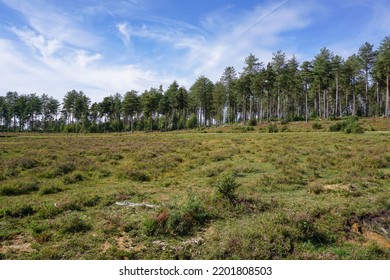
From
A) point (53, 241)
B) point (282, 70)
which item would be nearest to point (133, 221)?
point (53, 241)

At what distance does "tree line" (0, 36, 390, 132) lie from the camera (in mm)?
72562

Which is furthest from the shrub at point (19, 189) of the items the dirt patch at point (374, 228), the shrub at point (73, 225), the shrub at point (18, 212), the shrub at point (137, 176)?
the dirt patch at point (374, 228)

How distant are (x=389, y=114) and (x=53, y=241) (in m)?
74.1

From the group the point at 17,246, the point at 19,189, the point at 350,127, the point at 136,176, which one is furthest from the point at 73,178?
the point at 350,127

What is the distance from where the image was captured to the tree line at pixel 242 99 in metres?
72.6

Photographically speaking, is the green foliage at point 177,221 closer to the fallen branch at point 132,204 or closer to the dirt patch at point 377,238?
the fallen branch at point 132,204

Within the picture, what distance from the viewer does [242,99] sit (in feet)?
289

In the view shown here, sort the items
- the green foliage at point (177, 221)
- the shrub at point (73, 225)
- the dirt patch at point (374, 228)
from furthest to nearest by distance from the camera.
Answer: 1. the shrub at point (73, 225)
2. the green foliage at point (177, 221)
3. the dirt patch at point (374, 228)

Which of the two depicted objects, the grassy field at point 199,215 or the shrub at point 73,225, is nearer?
the grassy field at point 199,215

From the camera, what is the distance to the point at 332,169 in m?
18.3

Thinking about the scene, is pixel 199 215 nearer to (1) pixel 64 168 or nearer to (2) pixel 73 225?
(2) pixel 73 225

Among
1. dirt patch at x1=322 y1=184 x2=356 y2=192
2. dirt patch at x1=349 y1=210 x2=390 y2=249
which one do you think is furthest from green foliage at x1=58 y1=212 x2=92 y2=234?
dirt patch at x1=322 y1=184 x2=356 y2=192

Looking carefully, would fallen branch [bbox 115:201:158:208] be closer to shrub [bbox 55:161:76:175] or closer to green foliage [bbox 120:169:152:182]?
green foliage [bbox 120:169:152:182]
